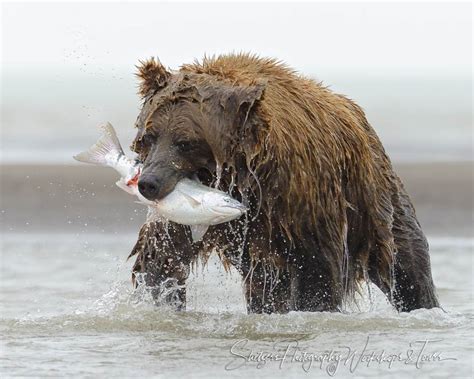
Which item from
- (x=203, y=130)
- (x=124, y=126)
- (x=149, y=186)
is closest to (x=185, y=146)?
(x=203, y=130)

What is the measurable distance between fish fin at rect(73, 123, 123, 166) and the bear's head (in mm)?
363

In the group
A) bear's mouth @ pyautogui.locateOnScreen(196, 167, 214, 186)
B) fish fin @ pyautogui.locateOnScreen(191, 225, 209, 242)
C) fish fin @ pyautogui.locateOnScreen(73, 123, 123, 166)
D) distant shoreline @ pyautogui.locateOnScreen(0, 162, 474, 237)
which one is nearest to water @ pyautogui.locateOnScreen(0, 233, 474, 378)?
fish fin @ pyautogui.locateOnScreen(191, 225, 209, 242)

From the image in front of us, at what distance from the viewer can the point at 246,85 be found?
733 cm

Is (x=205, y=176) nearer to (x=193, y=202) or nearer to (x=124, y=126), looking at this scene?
(x=193, y=202)

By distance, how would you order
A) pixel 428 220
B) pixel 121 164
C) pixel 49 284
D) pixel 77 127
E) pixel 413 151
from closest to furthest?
1. pixel 121 164
2. pixel 49 284
3. pixel 428 220
4. pixel 413 151
5. pixel 77 127

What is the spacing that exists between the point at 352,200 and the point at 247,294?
2.65 feet

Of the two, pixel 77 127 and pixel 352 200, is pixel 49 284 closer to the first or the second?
pixel 352 200

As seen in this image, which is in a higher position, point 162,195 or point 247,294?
point 162,195

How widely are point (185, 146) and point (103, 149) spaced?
2.23 ft

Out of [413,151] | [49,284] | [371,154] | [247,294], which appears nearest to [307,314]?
[247,294]

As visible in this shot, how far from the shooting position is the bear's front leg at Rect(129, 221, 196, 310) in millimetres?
7750

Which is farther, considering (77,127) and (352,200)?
(77,127)

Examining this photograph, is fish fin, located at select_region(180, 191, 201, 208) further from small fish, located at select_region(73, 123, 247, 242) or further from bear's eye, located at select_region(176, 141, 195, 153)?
bear's eye, located at select_region(176, 141, 195, 153)

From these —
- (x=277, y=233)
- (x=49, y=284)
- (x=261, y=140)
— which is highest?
(x=261, y=140)
